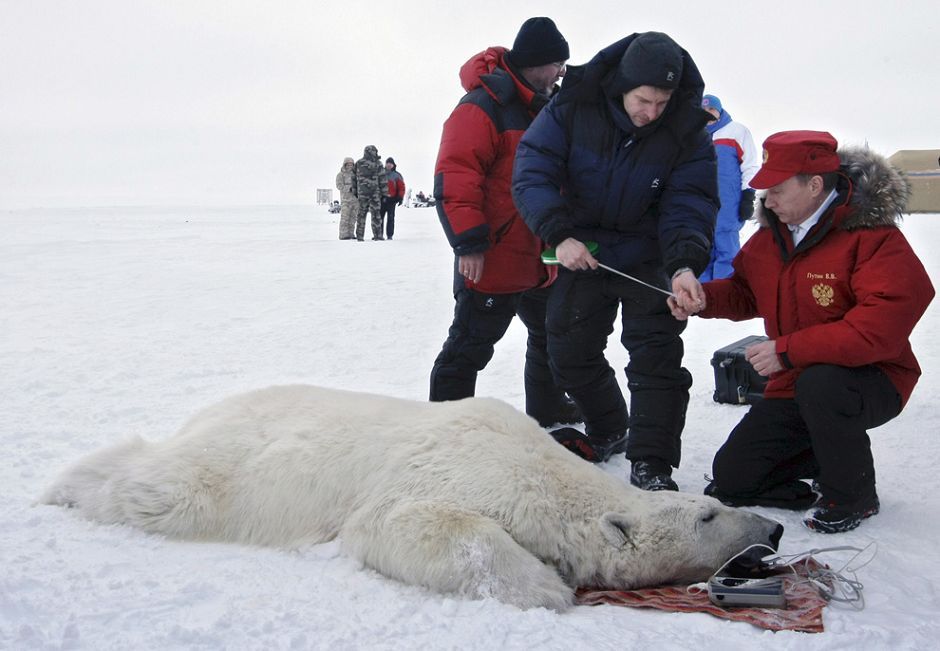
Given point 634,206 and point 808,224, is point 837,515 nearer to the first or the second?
point 808,224

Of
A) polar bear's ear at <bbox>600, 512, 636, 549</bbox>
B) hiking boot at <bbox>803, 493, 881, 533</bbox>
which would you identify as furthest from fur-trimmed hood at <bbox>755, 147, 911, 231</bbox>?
polar bear's ear at <bbox>600, 512, 636, 549</bbox>

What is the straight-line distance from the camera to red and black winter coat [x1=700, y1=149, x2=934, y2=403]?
3.64 meters

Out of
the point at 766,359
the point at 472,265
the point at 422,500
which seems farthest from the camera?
the point at 472,265

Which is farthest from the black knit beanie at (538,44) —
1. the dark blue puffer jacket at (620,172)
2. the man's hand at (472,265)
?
the man's hand at (472,265)

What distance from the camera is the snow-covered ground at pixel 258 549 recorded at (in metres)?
2.60

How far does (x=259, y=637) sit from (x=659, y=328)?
2.51 metres

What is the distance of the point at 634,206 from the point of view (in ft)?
14.0

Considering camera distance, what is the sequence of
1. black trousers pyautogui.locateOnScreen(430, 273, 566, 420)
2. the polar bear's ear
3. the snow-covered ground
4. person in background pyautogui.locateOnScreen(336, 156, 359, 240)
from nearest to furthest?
the snow-covered ground, the polar bear's ear, black trousers pyautogui.locateOnScreen(430, 273, 566, 420), person in background pyautogui.locateOnScreen(336, 156, 359, 240)

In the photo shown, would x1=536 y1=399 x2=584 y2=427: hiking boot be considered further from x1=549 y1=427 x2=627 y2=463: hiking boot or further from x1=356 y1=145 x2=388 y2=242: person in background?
x1=356 y1=145 x2=388 y2=242: person in background

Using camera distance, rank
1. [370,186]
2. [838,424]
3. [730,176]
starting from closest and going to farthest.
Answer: [838,424] → [730,176] → [370,186]

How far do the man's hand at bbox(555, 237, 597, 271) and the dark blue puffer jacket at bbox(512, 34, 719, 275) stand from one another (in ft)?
0.32

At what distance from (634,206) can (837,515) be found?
1736 millimetres

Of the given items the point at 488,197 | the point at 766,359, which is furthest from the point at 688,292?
the point at 488,197

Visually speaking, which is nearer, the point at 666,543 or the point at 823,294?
the point at 666,543
